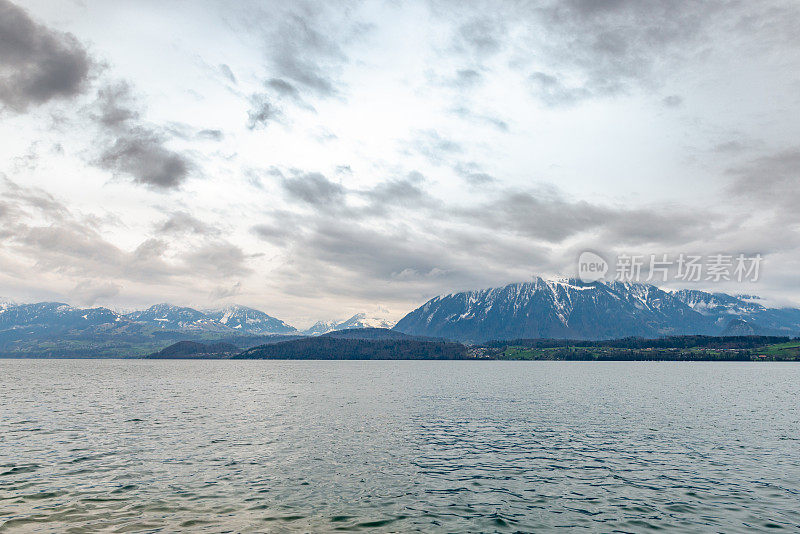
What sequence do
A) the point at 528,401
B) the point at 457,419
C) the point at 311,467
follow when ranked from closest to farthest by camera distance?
the point at 311,467
the point at 457,419
the point at 528,401

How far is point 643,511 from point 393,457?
2599 centimetres

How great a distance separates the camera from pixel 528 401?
111062 millimetres

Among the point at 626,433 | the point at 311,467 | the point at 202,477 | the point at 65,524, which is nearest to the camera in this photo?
the point at 65,524

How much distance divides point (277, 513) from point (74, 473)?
79.5 ft

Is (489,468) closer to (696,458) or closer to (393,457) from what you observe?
(393,457)

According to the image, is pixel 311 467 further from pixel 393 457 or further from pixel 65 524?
pixel 65 524

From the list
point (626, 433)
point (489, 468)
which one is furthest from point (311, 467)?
point (626, 433)

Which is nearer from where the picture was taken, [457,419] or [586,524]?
[586,524]

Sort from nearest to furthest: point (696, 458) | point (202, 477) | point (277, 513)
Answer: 1. point (277, 513)
2. point (202, 477)
3. point (696, 458)

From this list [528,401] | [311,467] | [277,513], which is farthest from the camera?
[528,401]

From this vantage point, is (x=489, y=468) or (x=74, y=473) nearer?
(x=74, y=473)

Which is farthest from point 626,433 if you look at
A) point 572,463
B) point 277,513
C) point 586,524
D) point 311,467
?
point 277,513

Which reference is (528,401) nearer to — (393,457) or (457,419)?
A: (457,419)

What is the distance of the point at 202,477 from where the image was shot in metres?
43.1
